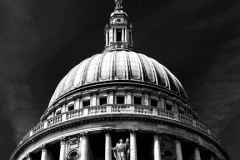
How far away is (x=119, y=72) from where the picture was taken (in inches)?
2795

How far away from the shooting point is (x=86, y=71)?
7256 cm

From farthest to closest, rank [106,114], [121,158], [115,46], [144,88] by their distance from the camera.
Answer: [115,46] < [144,88] < [106,114] < [121,158]

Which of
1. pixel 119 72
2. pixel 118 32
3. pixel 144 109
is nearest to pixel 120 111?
pixel 144 109

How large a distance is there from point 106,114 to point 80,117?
2572mm

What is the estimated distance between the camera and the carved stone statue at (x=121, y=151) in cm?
5812

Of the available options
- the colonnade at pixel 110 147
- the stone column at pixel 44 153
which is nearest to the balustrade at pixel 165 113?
the colonnade at pixel 110 147

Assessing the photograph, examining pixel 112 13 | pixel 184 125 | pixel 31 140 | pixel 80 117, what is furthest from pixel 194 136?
pixel 112 13

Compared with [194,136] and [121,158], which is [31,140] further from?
[194,136]

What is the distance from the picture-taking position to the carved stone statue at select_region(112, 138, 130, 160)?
5812 cm

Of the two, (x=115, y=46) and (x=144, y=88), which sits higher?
(x=115, y=46)

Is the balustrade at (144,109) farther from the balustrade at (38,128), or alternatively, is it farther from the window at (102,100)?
the balustrade at (38,128)

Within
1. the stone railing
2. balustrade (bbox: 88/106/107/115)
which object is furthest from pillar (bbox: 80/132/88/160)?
balustrade (bbox: 88/106/107/115)

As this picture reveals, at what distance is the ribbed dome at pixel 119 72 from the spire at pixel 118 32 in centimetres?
362

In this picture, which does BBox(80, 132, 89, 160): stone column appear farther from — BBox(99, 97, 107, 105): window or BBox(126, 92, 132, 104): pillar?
BBox(126, 92, 132, 104): pillar
